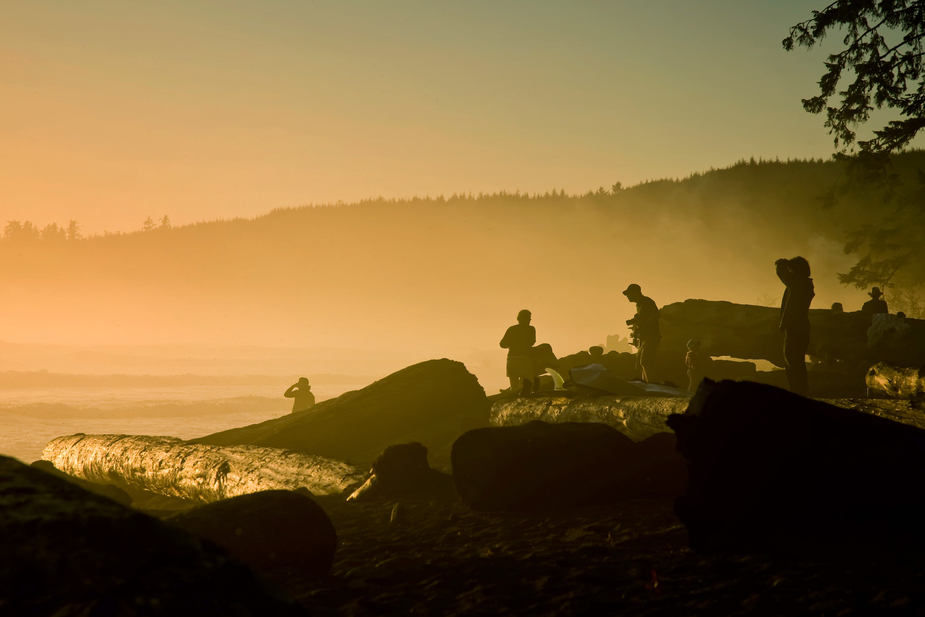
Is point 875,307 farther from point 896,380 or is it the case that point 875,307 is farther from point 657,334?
point 896,380

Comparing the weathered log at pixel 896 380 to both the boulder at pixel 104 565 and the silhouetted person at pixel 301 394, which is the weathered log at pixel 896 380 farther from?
the silhouetted person at pixel 301 394

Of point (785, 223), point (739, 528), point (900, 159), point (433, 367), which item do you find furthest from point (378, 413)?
point (785, 223)

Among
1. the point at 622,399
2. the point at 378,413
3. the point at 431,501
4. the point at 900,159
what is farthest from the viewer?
the point at 900,159

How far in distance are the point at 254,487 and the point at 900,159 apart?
81582 millimetres

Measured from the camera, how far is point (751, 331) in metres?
20.2

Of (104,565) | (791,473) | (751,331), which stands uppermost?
(751,331)

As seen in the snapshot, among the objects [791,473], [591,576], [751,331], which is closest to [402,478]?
[591,576]

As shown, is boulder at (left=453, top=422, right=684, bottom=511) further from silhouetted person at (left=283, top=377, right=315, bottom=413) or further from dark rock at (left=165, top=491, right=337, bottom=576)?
silhouetted person at (left=283, top=377, right=315, bottom=413)

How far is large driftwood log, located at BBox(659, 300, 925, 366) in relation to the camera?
19109 millimetres

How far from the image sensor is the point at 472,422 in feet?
38.9

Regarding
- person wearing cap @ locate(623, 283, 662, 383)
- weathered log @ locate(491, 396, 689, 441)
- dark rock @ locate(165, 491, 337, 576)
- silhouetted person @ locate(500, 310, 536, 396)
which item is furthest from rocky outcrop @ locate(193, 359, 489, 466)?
dark rock @ locate(165, 491, 337, 576)

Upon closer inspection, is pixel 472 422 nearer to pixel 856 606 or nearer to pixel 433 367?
pixel 433 367

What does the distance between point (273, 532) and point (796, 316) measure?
860cm

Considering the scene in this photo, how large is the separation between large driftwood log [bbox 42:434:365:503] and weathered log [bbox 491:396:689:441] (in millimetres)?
2813
